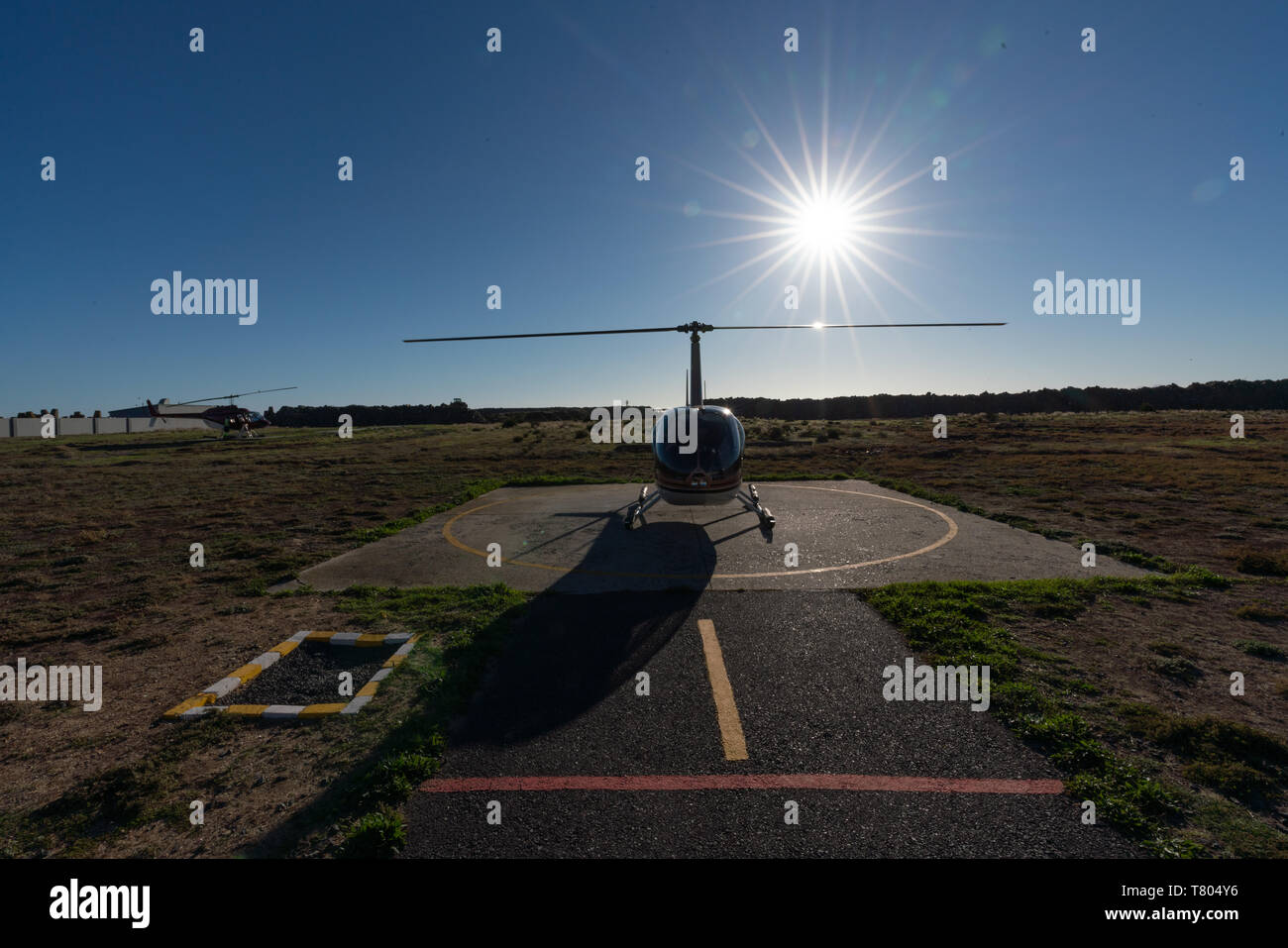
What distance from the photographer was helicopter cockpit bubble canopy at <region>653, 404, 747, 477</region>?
12.7m

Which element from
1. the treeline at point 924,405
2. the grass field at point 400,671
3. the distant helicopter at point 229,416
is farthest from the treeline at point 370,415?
the grass field at point 400,671

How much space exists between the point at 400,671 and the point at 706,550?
7.24 metres

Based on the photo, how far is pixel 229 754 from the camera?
4930mm

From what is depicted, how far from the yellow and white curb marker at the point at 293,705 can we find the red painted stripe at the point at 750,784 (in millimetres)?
1903

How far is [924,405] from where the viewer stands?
361ft

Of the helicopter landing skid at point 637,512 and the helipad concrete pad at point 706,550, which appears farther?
the helicopter landing skid at point 637,512

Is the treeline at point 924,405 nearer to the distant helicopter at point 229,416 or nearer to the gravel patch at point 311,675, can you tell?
the distant helicopter at point 229,416

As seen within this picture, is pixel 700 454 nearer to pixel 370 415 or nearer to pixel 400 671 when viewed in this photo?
pixel 400 671

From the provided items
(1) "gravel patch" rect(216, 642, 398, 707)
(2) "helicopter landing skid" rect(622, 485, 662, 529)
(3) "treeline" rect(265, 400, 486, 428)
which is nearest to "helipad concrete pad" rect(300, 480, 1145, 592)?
(2) "helicopter landing skid" rect(622, 485, 662, 529)

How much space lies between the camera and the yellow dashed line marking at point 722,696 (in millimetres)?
4973

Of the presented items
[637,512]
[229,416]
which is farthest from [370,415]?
[637,512]

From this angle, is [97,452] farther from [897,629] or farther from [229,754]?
[897,629]
